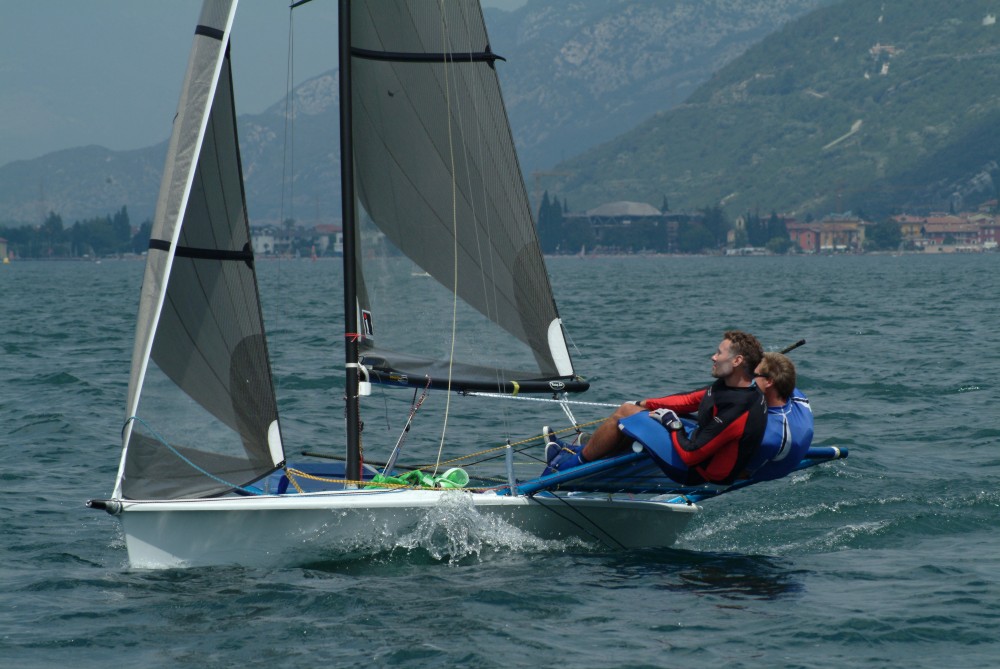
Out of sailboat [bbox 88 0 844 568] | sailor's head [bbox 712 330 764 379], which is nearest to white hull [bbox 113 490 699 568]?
sailboat [bbox 88 0 844 568]

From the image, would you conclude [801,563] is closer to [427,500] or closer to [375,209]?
[427,500]

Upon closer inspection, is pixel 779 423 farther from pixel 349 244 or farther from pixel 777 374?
pixel 349 244

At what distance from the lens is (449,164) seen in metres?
9.85

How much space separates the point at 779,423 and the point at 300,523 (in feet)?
9.86

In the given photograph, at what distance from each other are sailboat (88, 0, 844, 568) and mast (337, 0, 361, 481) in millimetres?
16

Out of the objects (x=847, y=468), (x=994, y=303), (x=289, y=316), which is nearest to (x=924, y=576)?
(x=847, y=468)

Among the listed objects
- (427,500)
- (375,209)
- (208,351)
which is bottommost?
(427,500)

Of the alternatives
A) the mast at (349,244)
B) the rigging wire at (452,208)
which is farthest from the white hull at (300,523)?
the rigging wire at (452,208)

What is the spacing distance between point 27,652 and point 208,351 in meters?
2.28

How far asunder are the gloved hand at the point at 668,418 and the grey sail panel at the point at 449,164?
1.67 meters

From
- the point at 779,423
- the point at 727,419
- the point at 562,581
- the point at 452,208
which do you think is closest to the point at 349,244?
the point at 452,208

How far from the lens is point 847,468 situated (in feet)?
41.0

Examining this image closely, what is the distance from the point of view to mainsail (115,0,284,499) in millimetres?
8586

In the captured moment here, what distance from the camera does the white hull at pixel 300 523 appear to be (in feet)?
28.3
